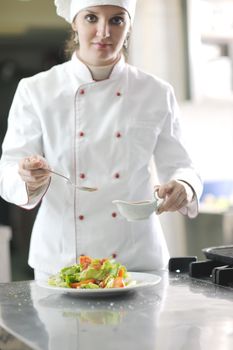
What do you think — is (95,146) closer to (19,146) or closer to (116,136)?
(116,136)

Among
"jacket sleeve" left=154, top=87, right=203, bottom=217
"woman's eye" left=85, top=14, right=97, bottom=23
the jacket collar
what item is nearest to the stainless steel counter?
"jacket sleeve" left=154, top=87, right=203, bottom=217

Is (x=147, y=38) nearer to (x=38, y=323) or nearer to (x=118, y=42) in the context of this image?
(x=118, y=42)

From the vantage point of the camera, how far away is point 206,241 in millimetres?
4617

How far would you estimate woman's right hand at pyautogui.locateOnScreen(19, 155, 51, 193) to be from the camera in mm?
1863

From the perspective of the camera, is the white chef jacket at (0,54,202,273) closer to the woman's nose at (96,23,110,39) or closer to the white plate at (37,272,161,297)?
the woman's nose at (96,23,110,39)

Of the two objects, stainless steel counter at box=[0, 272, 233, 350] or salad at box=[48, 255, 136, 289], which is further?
salad at box=[48, 255, 136, 289]

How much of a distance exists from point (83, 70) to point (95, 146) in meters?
0.26

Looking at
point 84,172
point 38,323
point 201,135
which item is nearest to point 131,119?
point 84,172

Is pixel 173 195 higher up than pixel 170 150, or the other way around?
pixel 170 150

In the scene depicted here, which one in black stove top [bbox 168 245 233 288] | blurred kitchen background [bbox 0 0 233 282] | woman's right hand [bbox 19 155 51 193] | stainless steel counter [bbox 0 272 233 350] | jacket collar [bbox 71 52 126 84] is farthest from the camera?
blurred kitchen background [bbox 0 0 233 282]

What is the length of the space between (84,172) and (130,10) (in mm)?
555

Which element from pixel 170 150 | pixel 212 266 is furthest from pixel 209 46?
pixel 212 266

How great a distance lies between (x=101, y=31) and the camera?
2102 millimetres

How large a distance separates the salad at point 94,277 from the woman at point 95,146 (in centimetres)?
38
